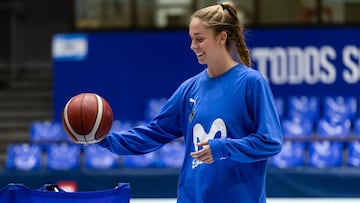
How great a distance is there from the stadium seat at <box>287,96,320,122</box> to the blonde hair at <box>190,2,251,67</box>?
826 cm

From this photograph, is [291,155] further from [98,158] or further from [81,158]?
[81,158]

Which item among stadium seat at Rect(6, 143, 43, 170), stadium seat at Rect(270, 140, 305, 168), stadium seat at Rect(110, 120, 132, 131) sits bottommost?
stadium seat at Rect(6, 143, 43, 170)

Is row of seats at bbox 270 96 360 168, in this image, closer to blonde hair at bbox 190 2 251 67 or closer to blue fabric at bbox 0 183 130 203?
blue fabric at bbox 0 183 130 203

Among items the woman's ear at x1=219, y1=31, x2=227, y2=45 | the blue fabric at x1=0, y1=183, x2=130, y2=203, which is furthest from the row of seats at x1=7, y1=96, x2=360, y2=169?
the woman's ear at x1=219, y1=31, x2=227, y2=45

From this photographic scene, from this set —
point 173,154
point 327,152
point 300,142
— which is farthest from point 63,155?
point 327,152

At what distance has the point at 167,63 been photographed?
12391 mm

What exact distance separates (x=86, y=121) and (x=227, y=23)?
70 centimetres

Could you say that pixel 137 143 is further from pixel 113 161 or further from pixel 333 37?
pixel 333 37

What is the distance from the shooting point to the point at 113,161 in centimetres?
1000

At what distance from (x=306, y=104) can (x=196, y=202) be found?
28.9 ft

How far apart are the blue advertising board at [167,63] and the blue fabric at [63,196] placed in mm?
8781

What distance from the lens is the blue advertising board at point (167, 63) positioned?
39.9 feet

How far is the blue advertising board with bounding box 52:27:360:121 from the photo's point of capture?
1215 centimetres

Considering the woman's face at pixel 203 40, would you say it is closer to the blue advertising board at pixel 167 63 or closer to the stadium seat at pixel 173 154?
the stadium seat at pixel 173 154
